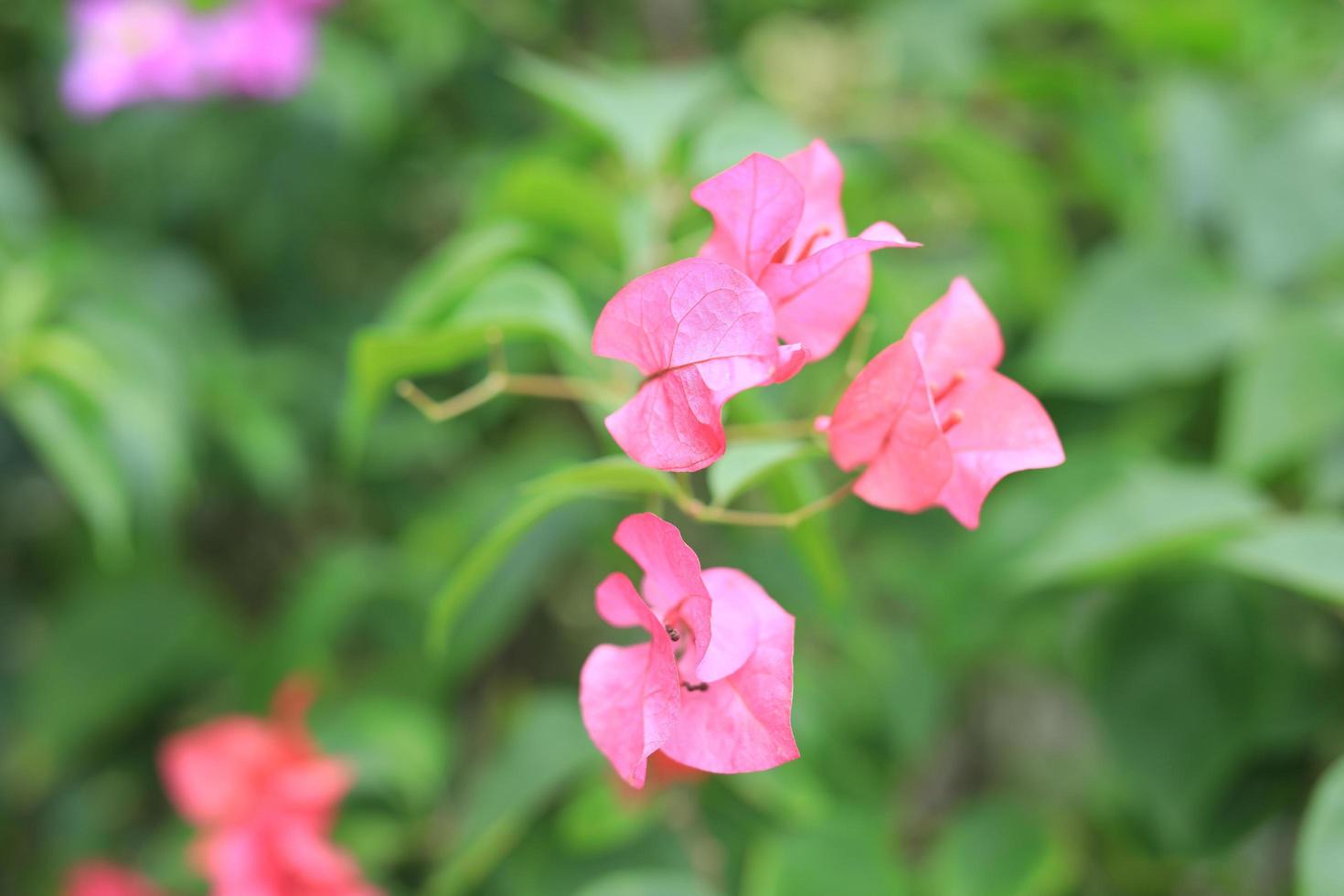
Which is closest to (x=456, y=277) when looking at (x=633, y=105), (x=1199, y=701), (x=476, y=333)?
Answer: (x=476, y=333)

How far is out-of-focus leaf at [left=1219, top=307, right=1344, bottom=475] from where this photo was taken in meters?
0.45

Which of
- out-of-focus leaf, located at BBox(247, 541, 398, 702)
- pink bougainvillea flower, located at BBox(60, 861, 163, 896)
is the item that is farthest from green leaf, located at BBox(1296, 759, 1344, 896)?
pink bougainvillea flower, located at BBox(60, 861, 163, 896)

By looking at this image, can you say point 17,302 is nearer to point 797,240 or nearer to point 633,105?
point 633,105

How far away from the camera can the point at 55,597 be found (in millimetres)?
898

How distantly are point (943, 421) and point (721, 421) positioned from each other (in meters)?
0.06

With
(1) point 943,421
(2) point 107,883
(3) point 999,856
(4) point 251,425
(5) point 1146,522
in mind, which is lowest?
(2) point 107,883

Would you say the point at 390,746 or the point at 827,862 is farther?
the point at 390,746

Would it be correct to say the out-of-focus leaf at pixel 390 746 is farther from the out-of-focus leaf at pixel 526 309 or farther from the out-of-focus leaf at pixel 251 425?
the out-of-focus leaf at pixel 526 309

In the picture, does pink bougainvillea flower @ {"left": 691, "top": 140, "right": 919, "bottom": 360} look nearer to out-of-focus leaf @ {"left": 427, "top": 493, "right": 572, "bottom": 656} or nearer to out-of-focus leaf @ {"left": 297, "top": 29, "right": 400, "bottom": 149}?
out-of-focus leaf @ {"left": 427, "top": 493, "right": 572, "bottom": 656}

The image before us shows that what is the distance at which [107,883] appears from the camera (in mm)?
697

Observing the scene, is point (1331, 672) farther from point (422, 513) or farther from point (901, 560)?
point (422, 513)

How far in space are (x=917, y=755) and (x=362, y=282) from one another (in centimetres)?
60

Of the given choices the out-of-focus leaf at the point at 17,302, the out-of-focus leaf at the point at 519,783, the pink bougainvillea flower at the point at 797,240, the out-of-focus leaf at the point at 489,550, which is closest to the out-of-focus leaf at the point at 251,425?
the out-of-focus leaf at the point at 17,302

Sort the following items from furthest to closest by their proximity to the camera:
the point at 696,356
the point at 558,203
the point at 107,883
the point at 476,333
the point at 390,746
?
the point at 107,883
the point at 390,746
the point at 558,203
the point at 476,333
the point at 696,356
